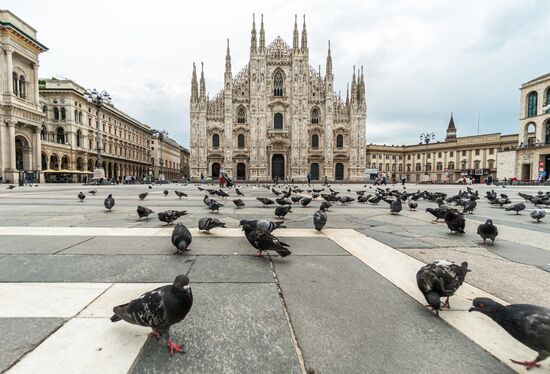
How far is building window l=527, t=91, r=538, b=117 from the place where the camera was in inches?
1703

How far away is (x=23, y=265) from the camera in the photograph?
3.16m

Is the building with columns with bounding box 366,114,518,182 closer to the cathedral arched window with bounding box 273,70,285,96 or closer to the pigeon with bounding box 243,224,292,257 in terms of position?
the cathedral arched window with bounding box 273,70,285,96

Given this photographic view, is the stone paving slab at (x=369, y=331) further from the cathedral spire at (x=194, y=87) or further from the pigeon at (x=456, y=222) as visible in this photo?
the cathedral spire at (x=194, y=87)

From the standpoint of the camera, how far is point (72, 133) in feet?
146

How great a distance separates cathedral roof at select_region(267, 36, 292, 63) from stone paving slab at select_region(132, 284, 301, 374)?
49633 millimetres

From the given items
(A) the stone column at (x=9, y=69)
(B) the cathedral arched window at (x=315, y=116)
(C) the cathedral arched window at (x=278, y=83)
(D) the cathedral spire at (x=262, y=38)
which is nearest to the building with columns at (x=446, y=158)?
(B) the cathedral arched window at (x=315, y=116)

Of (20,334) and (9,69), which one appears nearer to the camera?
(20,334)

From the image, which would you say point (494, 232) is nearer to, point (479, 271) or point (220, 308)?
point (479, 271)

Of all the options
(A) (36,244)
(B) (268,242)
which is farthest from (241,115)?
(B) (268,242)

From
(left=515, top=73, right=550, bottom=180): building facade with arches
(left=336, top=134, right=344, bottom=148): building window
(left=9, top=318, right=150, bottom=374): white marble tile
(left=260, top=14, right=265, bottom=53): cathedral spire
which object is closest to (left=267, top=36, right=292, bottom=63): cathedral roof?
(left=260, top=14, right=265, bottom=53): cathedral spire

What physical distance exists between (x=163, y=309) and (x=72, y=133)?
2176 inches

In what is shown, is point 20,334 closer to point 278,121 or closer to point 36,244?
point 36,244

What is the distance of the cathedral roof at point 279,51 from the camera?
1836 inches

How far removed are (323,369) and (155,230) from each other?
4592 mm
